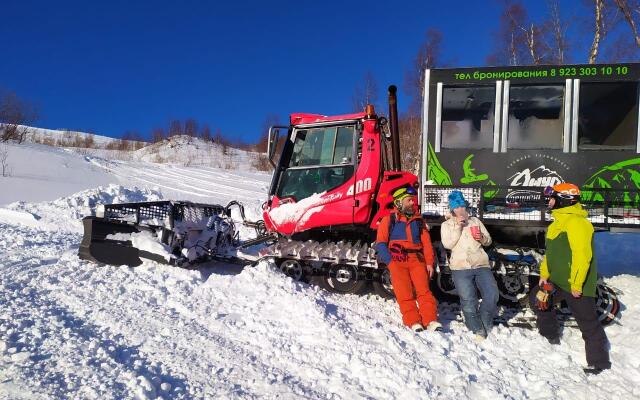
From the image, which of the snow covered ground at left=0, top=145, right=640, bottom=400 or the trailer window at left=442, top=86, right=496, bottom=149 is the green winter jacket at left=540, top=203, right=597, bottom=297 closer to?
the snow covered ground at left=0, top=145, right=640, bottom=400

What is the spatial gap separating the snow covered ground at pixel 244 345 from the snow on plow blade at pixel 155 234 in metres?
0.19

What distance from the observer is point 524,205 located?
5078 millimetres

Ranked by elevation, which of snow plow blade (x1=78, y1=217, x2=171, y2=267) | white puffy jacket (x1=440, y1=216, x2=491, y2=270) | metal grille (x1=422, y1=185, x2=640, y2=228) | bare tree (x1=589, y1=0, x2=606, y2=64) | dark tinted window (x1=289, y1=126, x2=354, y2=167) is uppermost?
bare tree (x1=589, y1=0, x2=606, y2=64)

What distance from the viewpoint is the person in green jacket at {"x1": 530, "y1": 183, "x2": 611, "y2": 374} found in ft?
13.0

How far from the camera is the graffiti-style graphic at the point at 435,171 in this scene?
220 inches

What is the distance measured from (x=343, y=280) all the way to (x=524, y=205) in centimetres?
232

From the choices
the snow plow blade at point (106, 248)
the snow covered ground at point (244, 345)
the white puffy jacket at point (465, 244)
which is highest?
the white puffy jacket at point (465, 244)

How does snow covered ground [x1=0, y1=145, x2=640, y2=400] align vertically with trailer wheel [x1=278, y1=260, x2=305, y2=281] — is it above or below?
below

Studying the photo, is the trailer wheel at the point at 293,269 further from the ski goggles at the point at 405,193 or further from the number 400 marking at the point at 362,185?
the ski goggles at the point at 405,193

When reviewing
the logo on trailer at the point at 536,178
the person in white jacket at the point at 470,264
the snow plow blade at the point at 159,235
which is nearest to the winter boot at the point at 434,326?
the person in white jacket at the point at 470,264

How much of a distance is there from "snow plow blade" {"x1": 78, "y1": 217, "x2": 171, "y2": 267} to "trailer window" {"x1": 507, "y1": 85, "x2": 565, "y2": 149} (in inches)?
184

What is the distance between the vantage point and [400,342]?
4.14 meters

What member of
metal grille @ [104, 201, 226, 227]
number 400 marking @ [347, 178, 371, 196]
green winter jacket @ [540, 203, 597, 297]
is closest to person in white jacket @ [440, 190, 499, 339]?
green winter jacket @ [540, 203, 597, 297]

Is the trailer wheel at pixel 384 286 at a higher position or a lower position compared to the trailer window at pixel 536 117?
lower
